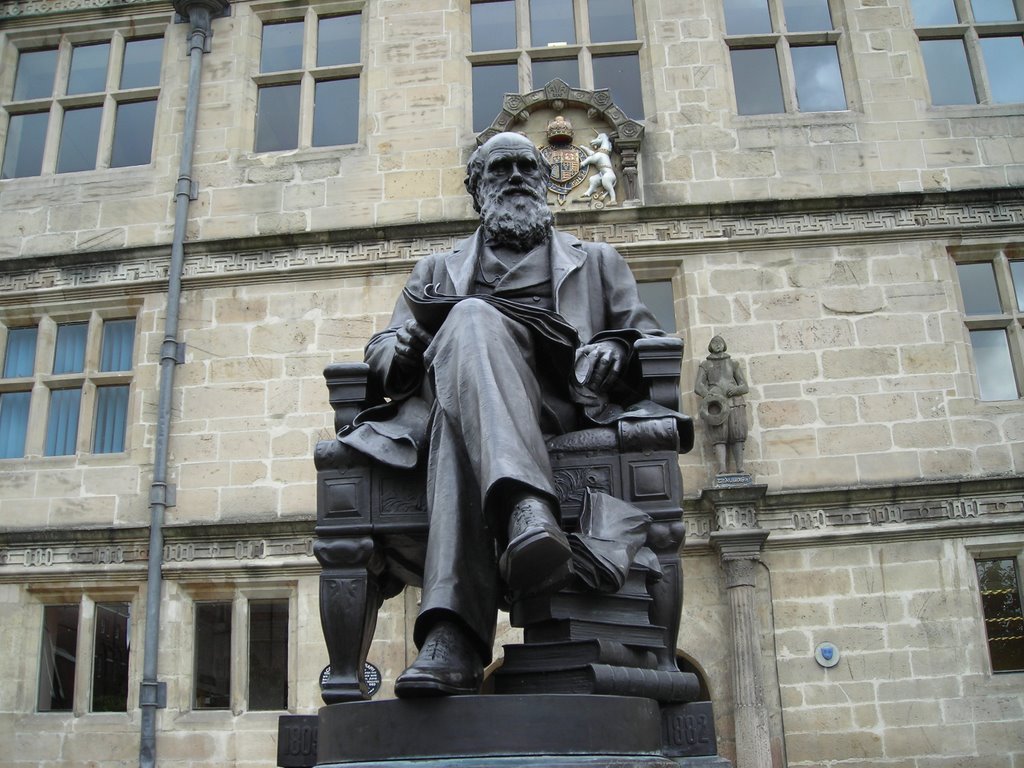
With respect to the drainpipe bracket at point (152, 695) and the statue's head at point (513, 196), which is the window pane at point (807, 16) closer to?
the statue's head at point (513, 196)

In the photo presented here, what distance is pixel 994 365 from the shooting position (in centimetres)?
891

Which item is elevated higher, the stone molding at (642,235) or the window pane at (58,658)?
the stone molding at (642,235)

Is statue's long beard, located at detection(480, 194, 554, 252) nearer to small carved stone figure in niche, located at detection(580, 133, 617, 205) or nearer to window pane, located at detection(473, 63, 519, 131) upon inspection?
small carved stone figure in niche, located at detection(580, 133, 617, 205)

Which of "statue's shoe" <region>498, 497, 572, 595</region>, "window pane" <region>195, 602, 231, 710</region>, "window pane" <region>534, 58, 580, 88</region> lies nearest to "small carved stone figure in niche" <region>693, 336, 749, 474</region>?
"window pane" <region>534, 58, 580, 88</region>

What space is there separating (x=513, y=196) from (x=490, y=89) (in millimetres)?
6807

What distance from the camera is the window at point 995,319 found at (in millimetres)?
8828

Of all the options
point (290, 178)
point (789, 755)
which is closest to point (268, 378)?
point (290, 178)

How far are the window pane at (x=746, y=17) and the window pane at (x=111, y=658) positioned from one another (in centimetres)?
780

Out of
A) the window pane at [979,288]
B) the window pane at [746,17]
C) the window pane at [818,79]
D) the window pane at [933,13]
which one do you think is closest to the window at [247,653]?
the window pane at [979,288]

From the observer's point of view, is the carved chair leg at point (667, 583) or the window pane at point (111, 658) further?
the window pane at point (111, 658)

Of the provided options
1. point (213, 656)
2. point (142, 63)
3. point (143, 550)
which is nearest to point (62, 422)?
point (143, 550)

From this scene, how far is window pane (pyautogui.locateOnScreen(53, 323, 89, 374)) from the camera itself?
9727 mm

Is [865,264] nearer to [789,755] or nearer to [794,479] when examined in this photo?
[794,479]

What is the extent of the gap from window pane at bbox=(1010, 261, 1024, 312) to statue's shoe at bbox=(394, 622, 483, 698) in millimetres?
8018
